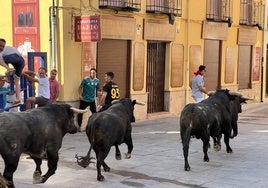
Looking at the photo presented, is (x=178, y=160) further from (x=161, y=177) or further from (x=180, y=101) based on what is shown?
(x=180, y=101)

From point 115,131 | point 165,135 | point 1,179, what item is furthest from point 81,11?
point 1,179

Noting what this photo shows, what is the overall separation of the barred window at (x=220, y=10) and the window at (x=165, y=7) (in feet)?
7.18

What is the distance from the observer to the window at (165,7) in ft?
52.6

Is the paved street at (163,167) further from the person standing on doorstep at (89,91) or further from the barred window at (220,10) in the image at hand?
the barred window at (220,10)

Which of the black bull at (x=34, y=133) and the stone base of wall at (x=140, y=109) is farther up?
the black bull at (x=34, y=133)

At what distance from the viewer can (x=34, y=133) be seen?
618 centimetres

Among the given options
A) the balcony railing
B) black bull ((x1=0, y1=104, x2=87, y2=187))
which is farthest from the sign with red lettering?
black bull ((x1=0, y1=104, x2=87, y2=187))

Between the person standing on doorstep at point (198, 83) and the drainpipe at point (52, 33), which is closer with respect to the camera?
the drainpipe at point (52, 33)

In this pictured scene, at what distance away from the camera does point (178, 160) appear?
32.3 ft

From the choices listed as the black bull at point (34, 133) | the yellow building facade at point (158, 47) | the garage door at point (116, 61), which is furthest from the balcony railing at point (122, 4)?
the black bull at point (34, 133)

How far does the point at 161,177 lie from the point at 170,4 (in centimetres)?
959

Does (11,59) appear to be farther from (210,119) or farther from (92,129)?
(210,119)

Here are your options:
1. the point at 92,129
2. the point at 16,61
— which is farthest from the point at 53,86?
the point at 92,129

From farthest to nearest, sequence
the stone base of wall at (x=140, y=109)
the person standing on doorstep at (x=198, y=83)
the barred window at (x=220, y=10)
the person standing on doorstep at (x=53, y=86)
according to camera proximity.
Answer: the barred window at (x=220, y=10), the stone base of wall at (x=140, y=109), the person standing on doorstep at (x=198, y=83), the person standing on doorstep at (x=53, y=86)
